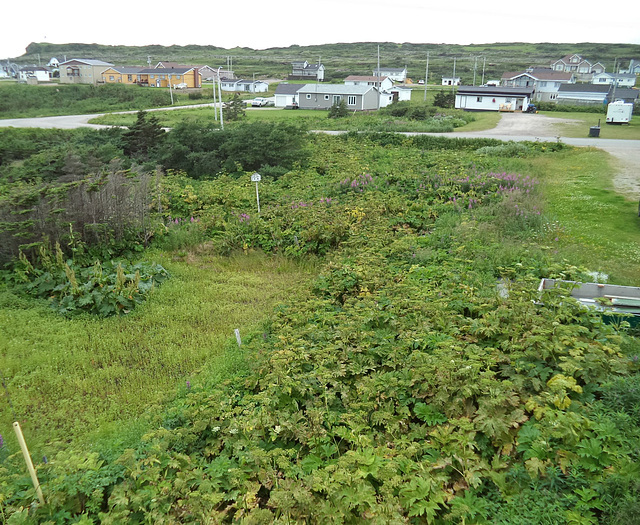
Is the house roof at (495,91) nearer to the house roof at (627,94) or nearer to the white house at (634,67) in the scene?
the house roof at (627,94)

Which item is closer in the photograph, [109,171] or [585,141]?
[109,171]

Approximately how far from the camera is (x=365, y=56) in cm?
12525

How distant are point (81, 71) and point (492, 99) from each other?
5606 cm

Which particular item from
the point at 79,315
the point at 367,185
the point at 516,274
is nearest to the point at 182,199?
the point at 367,185

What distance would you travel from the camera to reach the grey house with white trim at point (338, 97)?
40438 mm

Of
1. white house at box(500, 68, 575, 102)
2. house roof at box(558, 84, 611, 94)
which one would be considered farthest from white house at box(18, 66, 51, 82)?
house roof at box(558, 84, 611, 94)

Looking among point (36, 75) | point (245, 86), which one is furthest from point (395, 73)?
point (36, 75)

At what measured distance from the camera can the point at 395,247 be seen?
8.37 metres

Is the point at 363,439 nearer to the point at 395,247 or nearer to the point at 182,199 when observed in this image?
the point at 395,247

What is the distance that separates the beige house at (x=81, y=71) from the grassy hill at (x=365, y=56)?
83.1ft

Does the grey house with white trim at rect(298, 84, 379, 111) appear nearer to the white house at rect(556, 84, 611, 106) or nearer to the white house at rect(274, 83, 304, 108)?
the white house at rect(274, 83, 304, 108)

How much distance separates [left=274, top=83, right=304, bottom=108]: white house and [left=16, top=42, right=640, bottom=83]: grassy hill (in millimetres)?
39485

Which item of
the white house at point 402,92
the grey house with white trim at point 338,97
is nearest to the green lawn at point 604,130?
the grey house with white trim at point 338,97

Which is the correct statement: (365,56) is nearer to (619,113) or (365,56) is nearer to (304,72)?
(304,72)
